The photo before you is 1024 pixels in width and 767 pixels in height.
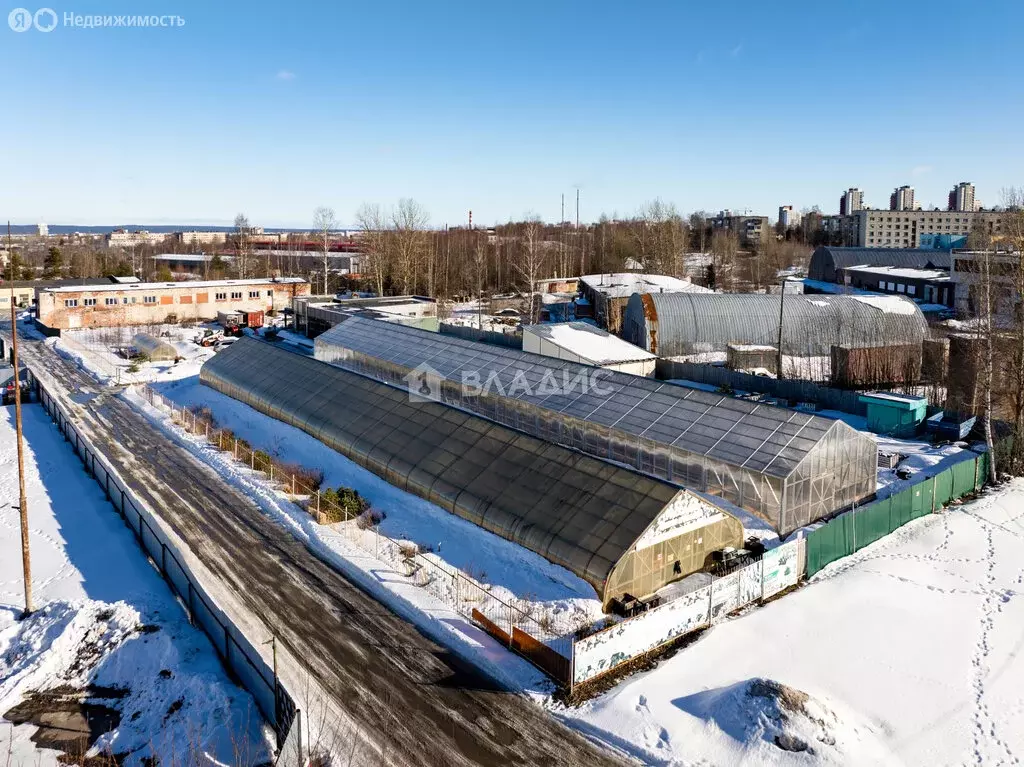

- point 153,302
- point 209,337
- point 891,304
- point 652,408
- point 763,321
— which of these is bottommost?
point 652,408

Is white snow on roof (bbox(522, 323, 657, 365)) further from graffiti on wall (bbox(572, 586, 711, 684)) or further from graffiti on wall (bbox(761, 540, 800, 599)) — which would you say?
graffiti on wall (bbox(572, 586, 711, 684))

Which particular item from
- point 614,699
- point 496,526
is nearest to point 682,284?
point 496,526

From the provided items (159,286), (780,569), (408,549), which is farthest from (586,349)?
(159,286)

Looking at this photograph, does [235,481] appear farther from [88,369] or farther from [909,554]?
[88,369]

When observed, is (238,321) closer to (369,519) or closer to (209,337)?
(209,337)

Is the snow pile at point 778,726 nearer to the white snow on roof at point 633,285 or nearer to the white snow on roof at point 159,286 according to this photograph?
the white snow on roof at point 633,285

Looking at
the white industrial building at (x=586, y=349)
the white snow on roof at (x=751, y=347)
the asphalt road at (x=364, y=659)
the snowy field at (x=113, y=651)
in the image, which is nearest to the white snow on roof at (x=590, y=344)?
the white industrial building at (x=586, y=349)

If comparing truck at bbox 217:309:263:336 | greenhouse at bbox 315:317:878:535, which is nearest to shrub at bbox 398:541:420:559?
greenhouse at bbox 315:317:878:535
